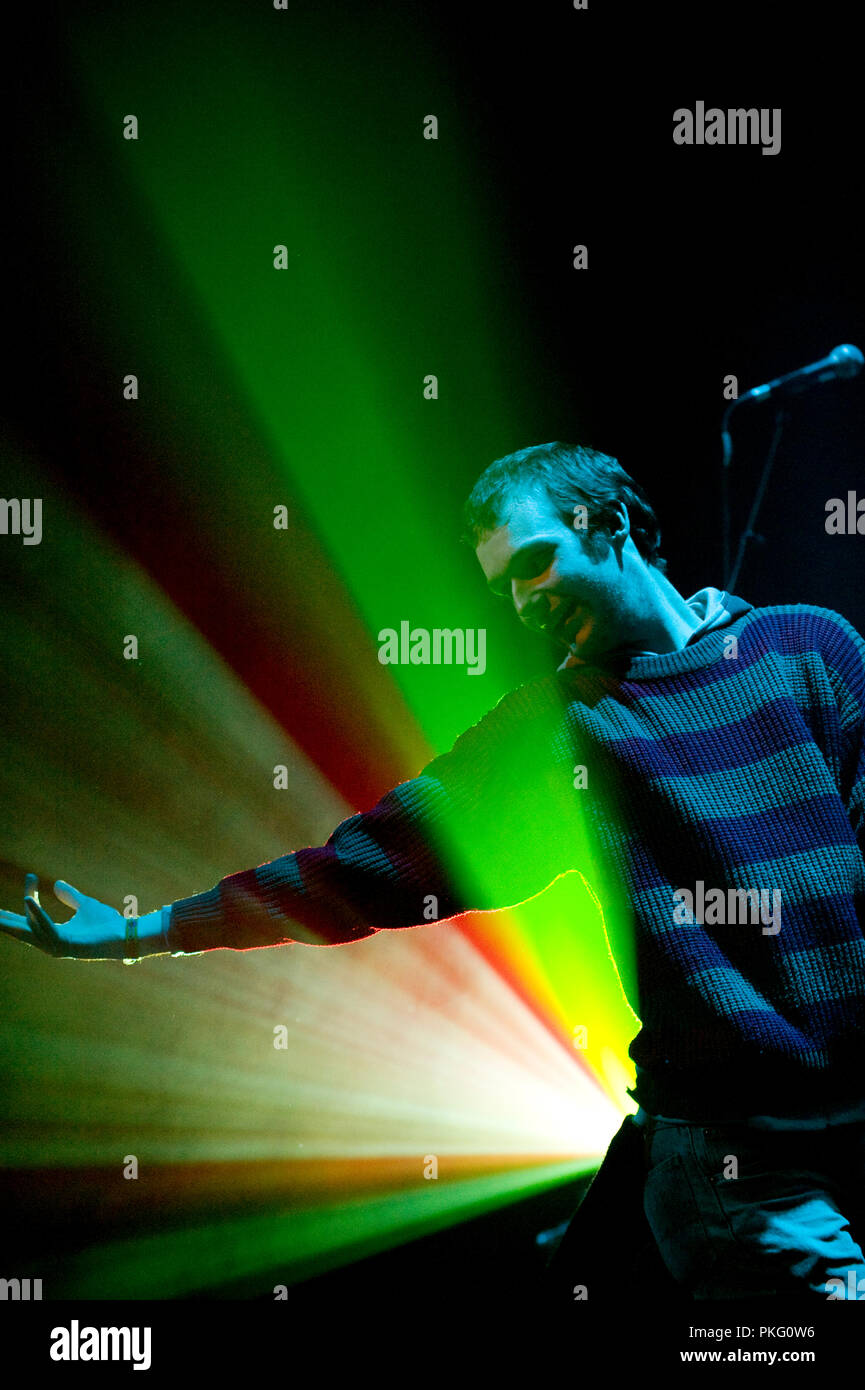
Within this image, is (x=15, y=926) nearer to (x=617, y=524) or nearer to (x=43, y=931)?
(x=43, y=931)

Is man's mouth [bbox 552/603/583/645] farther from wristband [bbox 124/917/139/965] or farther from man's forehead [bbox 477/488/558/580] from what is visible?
wristband [bbox 124/917/139/965]

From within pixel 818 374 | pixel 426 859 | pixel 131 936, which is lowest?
pixel 131 936

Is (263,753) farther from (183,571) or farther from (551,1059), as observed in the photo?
(551,1059)

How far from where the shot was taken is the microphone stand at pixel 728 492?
2479 mm

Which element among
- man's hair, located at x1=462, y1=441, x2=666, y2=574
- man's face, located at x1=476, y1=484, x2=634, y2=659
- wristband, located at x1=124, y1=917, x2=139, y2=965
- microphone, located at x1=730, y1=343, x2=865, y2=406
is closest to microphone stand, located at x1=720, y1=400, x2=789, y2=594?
microphone, located at x1=730, y1=343, x2=865, y2=406

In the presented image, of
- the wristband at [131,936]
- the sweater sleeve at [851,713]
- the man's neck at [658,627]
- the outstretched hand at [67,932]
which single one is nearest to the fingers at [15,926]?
the outstretched hand at [67,932]

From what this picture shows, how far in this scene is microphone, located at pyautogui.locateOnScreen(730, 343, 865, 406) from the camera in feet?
7.07

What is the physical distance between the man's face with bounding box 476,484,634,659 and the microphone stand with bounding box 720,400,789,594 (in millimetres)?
1235

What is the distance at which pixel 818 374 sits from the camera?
7.38ft

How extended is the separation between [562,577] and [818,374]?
1394 millimetres

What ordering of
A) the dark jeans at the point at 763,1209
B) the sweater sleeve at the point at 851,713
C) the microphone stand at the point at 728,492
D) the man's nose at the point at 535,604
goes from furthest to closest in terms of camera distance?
the microphone stand at the point at 728,492
the man's nose at the point at 535,604
the sweater sleeve at the point at 851,713
the dark jeans at the point at 763,1209

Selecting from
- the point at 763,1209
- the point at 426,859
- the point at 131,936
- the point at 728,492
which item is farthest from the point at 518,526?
the point at 728,492

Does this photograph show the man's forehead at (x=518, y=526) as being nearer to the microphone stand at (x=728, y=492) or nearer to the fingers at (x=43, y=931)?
the fingers at (x=43, y=931)

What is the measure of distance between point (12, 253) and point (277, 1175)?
2.66 metres
